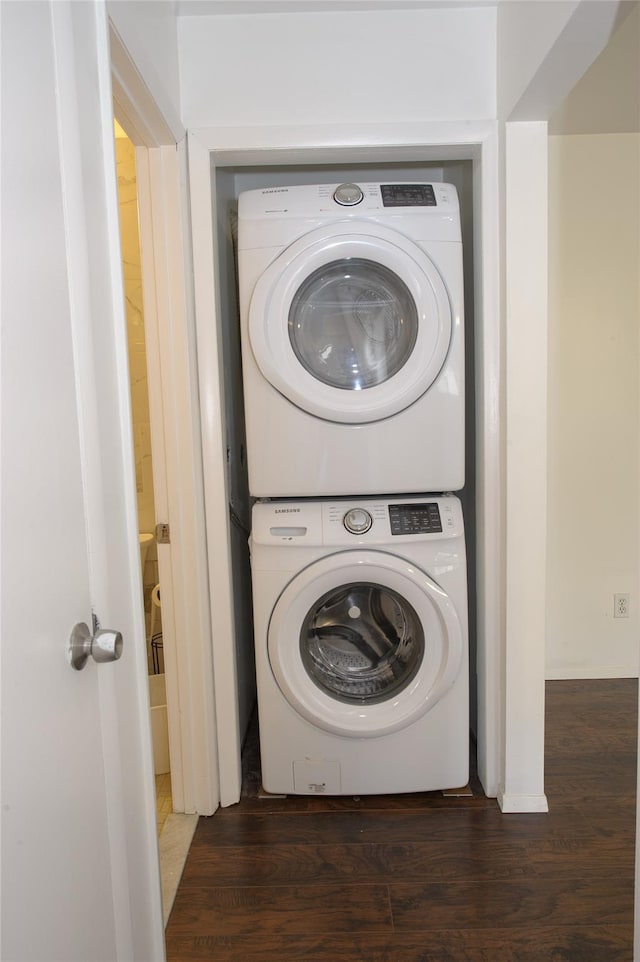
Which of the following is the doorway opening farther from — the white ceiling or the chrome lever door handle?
the chrome lever door handle

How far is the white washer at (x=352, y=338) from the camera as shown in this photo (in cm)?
206

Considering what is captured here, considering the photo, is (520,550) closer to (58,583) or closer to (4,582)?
(58,583)

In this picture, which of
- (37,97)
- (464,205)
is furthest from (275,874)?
(464,205)

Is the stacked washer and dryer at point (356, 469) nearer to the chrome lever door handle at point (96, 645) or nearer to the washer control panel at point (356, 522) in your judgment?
the washer control panel at point (356, 522)

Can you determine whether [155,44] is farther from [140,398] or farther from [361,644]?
[361,644]

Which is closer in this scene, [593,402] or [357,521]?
[357,521]

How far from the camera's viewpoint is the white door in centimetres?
88

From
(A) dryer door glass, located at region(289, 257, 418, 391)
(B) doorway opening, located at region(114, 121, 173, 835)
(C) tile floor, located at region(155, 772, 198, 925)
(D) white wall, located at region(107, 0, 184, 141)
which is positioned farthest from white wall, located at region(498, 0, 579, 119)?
(C) tile floor, located at region(155, 772, 198, 925)

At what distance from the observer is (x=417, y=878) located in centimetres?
189

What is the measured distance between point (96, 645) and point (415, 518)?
49.0 inches

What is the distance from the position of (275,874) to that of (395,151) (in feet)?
6.49

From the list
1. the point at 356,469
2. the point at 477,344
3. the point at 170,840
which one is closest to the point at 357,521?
the point at 356,469

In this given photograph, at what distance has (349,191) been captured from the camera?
2.08 meters

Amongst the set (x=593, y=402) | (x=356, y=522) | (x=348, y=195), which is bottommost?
(x=356, y=522)
